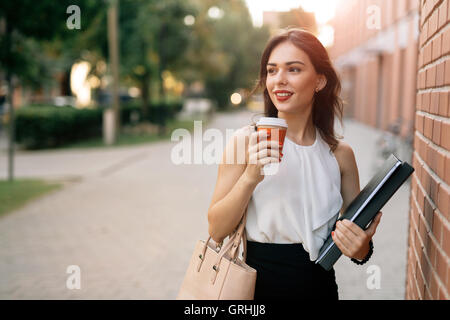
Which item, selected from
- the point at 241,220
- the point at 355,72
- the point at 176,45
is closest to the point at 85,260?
the point at 241,220

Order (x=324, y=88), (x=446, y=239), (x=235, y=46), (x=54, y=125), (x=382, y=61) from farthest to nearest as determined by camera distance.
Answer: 1. (x=235, y=46)
2. (x=382, y=61)
3. (x=54, y=125)
4. (x=324, y=88)
5. (x=446, y=239)

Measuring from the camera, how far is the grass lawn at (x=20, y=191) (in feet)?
29.6

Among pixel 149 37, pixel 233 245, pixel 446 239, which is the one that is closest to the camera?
pixel 446 239

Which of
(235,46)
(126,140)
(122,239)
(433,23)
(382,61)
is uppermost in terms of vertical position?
(235,46)

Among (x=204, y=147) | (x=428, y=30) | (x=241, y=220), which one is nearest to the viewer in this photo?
(x=241, y=220)

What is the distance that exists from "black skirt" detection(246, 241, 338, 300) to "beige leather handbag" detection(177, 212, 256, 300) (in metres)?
0.07

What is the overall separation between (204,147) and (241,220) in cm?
1710

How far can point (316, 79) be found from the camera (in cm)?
209

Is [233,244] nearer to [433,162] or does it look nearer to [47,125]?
[433,162]

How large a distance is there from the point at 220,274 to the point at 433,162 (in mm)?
879

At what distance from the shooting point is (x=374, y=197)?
1810 mm

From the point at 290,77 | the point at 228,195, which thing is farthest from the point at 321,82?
the point at 228,195
